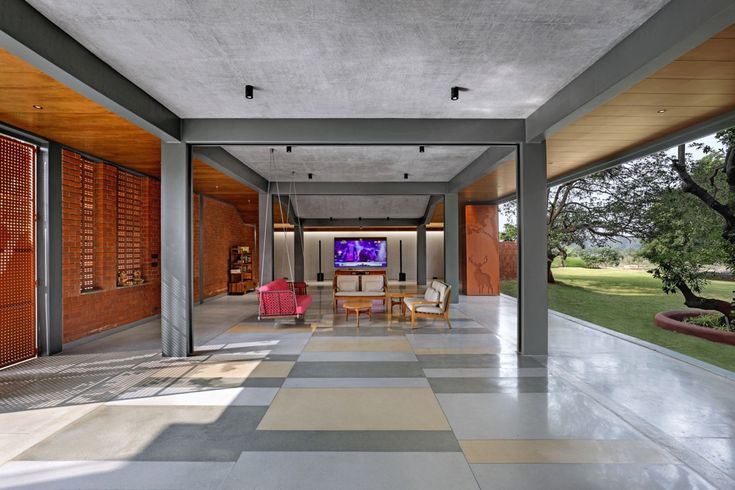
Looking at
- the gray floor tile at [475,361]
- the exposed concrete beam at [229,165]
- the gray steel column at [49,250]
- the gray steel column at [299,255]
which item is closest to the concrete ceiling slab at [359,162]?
the exposed concrete beam at [229,165]

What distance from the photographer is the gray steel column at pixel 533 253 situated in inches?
215

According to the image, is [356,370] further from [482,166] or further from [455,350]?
[482,166]

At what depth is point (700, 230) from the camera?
779 centimetres

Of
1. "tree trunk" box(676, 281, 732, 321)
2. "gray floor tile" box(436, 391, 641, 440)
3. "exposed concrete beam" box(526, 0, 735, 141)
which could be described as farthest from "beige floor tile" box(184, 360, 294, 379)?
"tree trunk" box(676, 281, 732, 321)

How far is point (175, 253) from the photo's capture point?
5.44 m

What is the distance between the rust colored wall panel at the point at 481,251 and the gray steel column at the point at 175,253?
9210 mm

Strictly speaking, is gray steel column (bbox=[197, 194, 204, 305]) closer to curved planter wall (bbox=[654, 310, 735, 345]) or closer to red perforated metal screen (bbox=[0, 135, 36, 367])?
red perforated metal screen (bbox=[0, 135, 36, 367])

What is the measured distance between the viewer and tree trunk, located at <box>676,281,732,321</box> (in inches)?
301

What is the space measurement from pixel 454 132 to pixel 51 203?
5.73m

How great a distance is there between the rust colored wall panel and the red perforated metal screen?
10646 millimetres

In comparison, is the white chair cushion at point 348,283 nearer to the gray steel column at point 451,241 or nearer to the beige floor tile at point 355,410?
the gray steel column at point 451,241

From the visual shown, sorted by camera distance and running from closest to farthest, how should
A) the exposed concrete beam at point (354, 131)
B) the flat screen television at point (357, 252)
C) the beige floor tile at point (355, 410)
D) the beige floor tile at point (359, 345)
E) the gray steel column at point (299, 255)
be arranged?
the beige floor tile at point (355, 410)
the exposed concrete beam at point (354, 131)
the beige floor tile at point (359, 345)
the gray steel column at point (299, 255)
the flat screen television at point (357, 252)

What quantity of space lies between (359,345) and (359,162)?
12.2 ft

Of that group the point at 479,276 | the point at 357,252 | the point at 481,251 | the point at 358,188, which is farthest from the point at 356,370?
the point at 357,252
